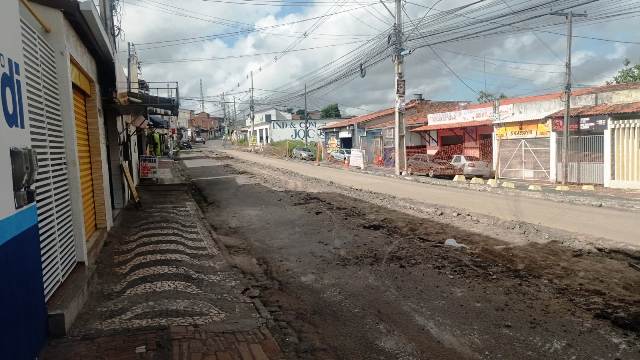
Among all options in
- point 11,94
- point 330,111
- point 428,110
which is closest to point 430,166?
point 428,110

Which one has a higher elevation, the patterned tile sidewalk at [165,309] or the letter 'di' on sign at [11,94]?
the letter 'di' on sign at [11,94]

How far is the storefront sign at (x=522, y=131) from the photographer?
87.1 feet

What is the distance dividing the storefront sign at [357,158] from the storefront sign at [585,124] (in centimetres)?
1507

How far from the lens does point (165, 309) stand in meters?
5.65

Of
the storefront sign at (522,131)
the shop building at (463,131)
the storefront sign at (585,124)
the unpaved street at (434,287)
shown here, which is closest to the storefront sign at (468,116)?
the shop building at (463,131)

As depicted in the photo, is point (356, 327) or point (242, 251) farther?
point (242, 251)

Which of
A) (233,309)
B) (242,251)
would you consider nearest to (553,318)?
(233,309)

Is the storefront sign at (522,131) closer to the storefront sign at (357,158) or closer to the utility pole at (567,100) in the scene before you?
the utility pole at (567,100)

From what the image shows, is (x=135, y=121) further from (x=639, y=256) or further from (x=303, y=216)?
(x=639, y=256)

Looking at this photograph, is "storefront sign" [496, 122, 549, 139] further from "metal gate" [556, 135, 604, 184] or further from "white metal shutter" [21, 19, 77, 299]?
"white metal shutter" [21, 19, 77, 299]

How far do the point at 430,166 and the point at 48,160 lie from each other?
25.8 meters

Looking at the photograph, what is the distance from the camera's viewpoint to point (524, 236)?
10.7 m

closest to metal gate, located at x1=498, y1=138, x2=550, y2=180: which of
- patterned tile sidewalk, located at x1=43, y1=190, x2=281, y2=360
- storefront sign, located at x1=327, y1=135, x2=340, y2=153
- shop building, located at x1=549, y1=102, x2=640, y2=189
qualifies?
shop building, located at x1=549, y1=102, x2=640, y2=189

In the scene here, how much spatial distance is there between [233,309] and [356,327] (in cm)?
144
